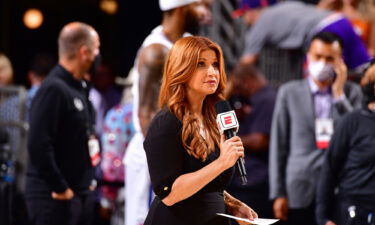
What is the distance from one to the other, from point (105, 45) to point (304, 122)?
7832 millimetres

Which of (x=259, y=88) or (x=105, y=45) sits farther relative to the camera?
(x=105, y=45)

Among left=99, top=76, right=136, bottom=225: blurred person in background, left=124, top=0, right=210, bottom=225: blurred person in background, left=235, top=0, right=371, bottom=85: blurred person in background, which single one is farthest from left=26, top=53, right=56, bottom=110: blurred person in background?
left=124, top=0, right=210, bottom=225: blurred person in background

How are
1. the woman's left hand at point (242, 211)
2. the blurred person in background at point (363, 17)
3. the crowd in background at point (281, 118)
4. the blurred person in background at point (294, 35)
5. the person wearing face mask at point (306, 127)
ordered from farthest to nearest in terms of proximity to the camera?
the blurred person in background at point (363, 17) → the blurred person in background at point (294, 35) → the person wearing face mask at point (306, 127) → the crowd in background at point (281, 118) → the woman's left hand at point (242, 211)

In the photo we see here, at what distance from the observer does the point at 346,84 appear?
5594mm

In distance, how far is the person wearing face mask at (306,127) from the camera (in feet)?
17.3

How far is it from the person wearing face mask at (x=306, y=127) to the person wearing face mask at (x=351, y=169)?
1.76 ft

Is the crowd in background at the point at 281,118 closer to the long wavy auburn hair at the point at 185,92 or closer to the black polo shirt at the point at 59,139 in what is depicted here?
the black polo shirt at the point at 59,139

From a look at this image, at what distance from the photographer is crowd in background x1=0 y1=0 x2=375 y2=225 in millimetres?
4617

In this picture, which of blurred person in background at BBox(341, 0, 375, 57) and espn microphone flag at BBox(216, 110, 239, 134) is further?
blurred person in background at BBox(341, 0, 375, 57)

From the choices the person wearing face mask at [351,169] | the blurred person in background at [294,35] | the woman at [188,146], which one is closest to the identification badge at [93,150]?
the person wearing face mask at [351,169]

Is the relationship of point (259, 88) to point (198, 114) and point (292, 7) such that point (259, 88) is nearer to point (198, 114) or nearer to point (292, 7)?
point (292, 7)

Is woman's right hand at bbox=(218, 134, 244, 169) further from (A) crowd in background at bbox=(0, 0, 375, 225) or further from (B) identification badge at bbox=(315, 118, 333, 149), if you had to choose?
(B) identification badge at bbox=(315, 118, 333, 149)

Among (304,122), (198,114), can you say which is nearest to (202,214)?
(198,114)

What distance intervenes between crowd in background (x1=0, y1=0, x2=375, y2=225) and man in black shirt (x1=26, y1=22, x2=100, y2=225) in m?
0.28
